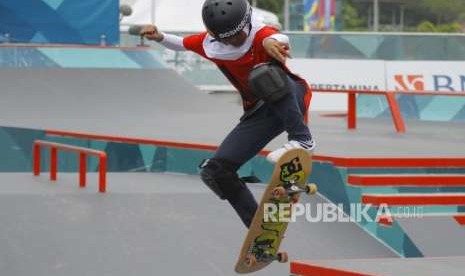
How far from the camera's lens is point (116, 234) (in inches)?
370

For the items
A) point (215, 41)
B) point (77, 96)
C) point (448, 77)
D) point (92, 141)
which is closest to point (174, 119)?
point (77, 96)

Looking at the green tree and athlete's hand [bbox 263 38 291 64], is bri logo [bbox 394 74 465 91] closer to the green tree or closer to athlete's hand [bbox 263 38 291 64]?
athlete's hand [bbox 263 38 291 64]

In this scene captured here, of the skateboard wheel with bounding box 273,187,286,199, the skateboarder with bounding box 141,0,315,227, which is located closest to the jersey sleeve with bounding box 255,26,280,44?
the skateboarder with bounding box 141,0,315,227

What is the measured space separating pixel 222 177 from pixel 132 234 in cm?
220

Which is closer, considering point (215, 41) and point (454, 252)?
point (215, 41)

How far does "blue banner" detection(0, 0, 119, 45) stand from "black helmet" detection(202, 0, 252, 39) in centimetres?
1010

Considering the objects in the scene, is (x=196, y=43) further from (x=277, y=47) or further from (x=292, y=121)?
(x=292, y=121)

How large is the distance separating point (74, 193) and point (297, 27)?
36143 millimetres

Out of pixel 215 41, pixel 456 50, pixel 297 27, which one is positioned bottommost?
pixel 297 27

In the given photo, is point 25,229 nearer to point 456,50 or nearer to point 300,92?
point 300,92

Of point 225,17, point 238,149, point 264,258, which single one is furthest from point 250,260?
point 225,17

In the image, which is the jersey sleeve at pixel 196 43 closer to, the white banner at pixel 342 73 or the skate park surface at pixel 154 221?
the skate park surface at pixel 154 221

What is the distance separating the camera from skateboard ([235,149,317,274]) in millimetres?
7184

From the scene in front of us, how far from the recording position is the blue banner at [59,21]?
16.8 meters
